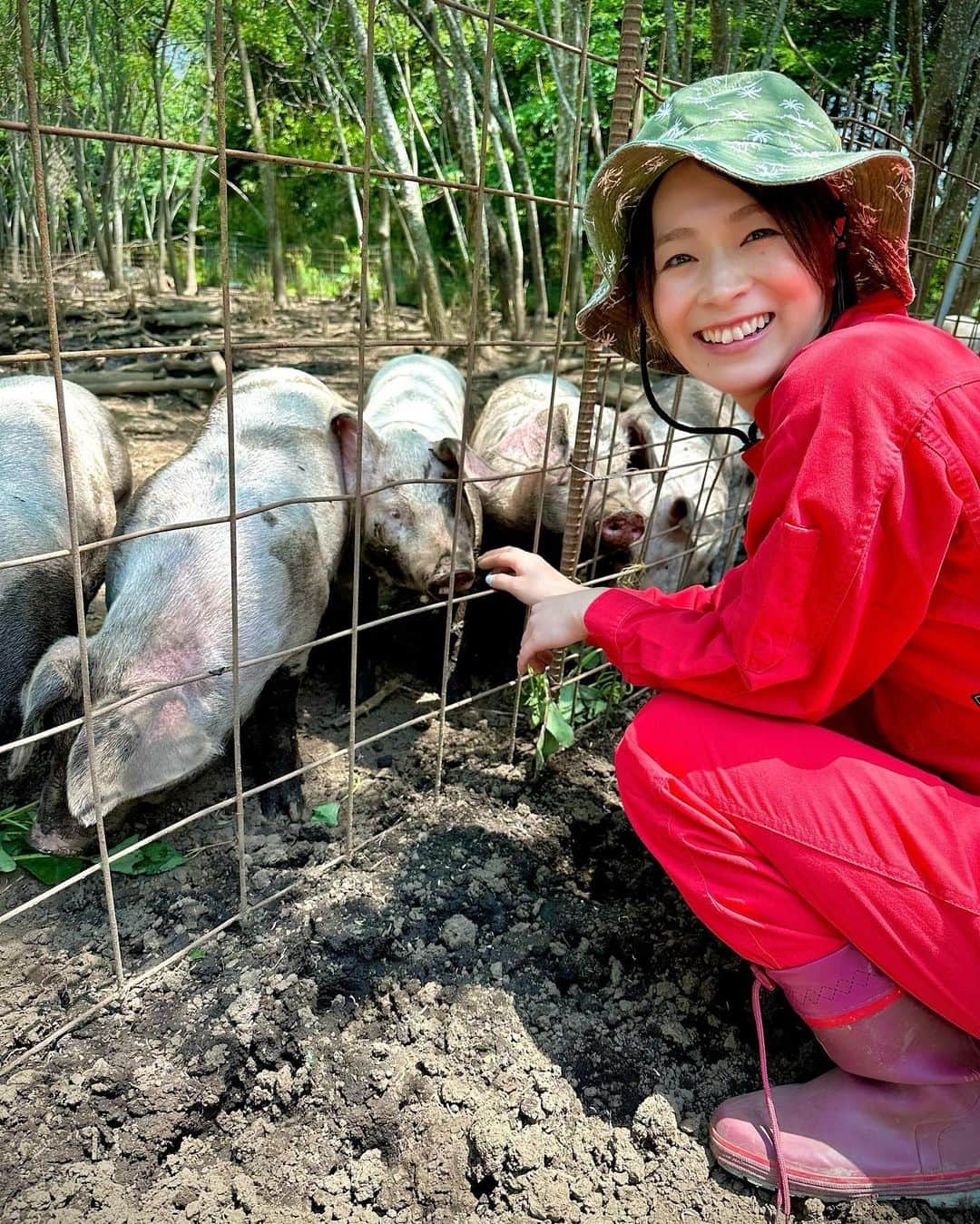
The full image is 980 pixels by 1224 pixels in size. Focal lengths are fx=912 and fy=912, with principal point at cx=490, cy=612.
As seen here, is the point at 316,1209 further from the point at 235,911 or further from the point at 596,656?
the point at 596,656

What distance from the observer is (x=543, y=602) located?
2.00 meters

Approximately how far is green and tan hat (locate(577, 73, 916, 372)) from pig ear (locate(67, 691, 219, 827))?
1.57 meters

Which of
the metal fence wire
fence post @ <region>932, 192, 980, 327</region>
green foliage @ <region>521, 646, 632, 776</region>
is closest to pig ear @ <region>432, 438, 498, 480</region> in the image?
the metal fence wire

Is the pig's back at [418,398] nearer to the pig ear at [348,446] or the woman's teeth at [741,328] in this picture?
the pig ear at [348,446]

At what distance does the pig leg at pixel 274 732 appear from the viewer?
115 inches

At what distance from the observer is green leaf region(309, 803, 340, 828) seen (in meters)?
2.69

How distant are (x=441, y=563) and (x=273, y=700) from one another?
85cm

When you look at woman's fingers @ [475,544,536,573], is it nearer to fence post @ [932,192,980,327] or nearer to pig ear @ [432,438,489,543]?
pig ear @ [432,438,489,543]

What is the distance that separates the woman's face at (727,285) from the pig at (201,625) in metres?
1.05

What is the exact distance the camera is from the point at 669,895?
2.35m

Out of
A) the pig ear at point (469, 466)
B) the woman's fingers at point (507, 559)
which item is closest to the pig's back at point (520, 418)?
the pig ear at point (469, 466)

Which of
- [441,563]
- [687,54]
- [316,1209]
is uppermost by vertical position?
[687,54]

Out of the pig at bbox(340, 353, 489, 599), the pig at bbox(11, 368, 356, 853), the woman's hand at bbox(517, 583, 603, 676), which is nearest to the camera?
the woman's hand at bbox(517, 583, 603, 676)

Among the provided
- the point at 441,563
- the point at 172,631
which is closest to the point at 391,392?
the point at 441,563
